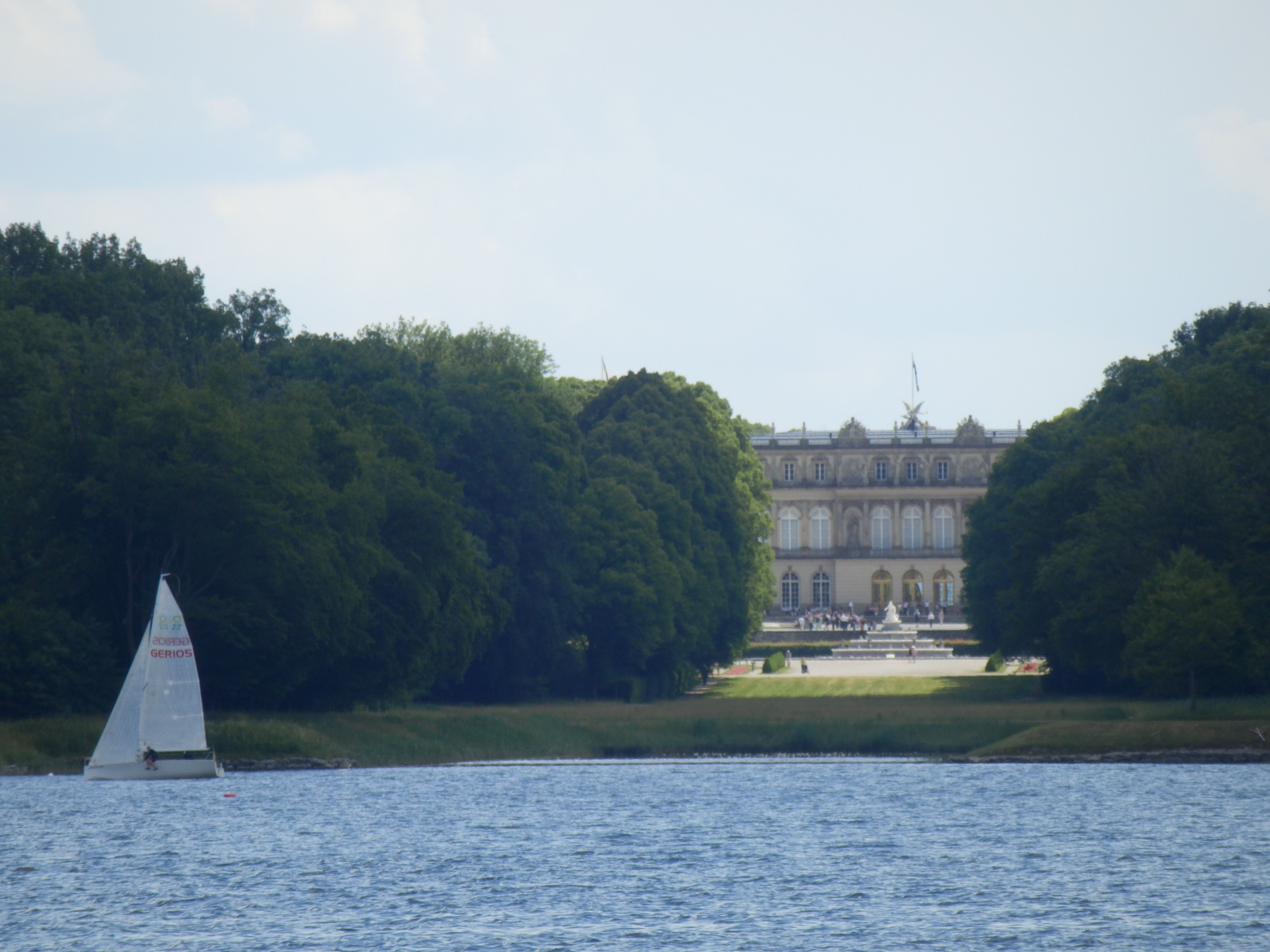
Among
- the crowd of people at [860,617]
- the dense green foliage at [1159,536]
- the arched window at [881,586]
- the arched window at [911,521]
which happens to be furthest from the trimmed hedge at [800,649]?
the arched window at [911,521]


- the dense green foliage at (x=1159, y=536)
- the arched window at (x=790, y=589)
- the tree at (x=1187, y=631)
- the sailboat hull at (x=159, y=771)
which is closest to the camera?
the sailboat hull at (x=159, y=771)

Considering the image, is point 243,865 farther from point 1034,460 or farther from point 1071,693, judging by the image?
point 1034,460

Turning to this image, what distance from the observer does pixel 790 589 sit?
15162 centimetres

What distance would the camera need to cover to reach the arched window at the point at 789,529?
152125 mm

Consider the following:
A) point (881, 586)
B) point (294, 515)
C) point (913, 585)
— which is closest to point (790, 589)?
point (881, 586)

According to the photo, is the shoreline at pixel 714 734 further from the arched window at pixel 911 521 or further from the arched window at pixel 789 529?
the arched window at pixel 911 521

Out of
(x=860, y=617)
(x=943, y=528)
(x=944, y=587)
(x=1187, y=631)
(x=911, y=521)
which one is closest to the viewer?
(x=1187, y=631)

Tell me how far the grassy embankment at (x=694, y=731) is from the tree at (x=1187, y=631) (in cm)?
113

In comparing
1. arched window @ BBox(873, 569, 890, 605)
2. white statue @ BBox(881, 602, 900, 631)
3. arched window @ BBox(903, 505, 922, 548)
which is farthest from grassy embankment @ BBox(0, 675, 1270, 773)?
arched window @ BBox(903, 505, 922, 548)

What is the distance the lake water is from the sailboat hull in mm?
321

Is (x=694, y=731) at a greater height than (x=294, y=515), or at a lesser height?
lesser

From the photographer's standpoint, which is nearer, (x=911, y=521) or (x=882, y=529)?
(x=911, y=521)

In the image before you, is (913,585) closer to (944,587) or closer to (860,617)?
(944,587)

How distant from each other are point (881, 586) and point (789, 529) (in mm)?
8408
